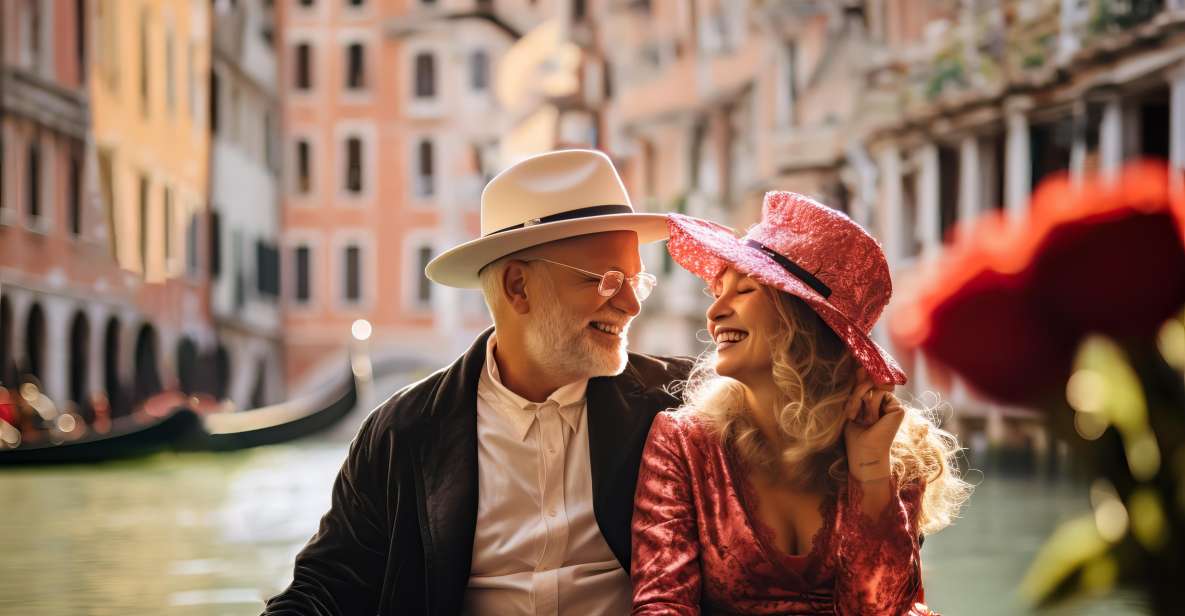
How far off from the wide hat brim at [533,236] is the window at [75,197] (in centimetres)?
1103

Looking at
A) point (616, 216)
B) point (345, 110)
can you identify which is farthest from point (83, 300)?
point (616, 216)

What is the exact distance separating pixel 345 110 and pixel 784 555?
18155 millimetres

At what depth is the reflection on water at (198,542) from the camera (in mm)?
3975

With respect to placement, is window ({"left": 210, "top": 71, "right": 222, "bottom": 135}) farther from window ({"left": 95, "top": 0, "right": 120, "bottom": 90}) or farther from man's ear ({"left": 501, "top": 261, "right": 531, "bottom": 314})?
man's ear ({"left": 501, "top": 261, "right": 531, "bottom": 314})

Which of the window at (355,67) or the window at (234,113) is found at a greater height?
the window at (355,67)

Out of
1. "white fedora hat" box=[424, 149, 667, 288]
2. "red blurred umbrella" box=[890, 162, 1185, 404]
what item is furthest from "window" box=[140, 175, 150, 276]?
"red blurred umbrella" box=[890, 162, 1185, 404]

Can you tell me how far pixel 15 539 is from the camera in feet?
18.4

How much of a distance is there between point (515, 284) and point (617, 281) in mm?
129

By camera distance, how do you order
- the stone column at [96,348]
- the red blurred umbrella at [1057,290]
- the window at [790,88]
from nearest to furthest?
the red blurred umbrella at [1057,290] → the stone column at [96,348] → the window at [790,88]

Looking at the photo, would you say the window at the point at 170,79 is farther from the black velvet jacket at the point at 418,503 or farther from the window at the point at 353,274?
the black velvet jacket at the point at 418,503

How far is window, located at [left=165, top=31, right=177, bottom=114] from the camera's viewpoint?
14.7 meters

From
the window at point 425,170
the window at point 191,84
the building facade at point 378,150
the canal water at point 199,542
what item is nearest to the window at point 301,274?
the building facade at point 378,150

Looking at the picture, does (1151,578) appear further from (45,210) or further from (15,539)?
(45,210)

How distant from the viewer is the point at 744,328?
1.24 m
